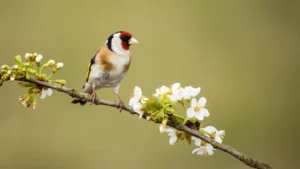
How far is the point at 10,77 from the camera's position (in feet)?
2.50

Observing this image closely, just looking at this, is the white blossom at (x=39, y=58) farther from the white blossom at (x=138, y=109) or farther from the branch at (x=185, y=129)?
the white blossom at (x=138, y=109)

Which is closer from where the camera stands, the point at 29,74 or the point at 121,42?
the point at 29,74

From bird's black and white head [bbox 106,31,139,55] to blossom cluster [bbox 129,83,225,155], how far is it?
457 millimetres

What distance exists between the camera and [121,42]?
134cm

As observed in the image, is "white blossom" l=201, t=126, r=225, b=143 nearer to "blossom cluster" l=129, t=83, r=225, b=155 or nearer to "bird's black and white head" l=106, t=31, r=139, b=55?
"blossom cluster" l=129, t=83, r=225, b=155

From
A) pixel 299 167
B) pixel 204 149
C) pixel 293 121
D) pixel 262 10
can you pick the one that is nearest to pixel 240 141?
pixel 299 167

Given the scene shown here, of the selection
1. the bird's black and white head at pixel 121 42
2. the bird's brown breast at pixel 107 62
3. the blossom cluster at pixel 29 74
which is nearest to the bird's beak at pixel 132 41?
the bird's black and white head at pixel 121 42

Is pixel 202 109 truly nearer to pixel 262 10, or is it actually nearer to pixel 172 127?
pixel 172 127

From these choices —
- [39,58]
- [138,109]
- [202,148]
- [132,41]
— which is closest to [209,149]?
[202,148]

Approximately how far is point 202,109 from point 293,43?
4.54 m

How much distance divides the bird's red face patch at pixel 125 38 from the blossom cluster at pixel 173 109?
0.48m

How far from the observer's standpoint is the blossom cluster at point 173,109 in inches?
31.2

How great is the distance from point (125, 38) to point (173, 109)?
551 mm

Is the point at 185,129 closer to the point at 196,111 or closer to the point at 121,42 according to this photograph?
the point at 196,111
